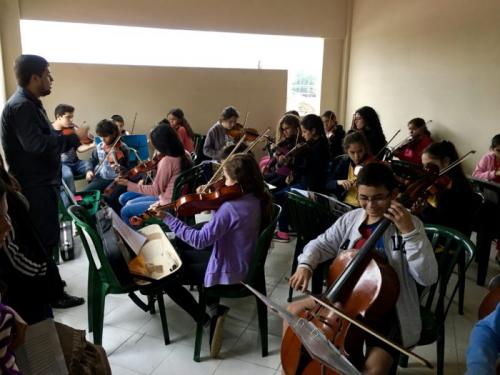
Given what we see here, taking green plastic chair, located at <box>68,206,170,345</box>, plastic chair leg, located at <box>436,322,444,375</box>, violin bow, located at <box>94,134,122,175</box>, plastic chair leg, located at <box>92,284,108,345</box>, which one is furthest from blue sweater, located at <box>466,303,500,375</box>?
violin bow, located at <box>94,134,122,175</box>

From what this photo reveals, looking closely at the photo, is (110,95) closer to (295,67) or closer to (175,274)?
(295,67)

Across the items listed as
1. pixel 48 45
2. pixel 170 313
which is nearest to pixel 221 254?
pixel 170 313

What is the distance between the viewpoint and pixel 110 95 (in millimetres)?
4895

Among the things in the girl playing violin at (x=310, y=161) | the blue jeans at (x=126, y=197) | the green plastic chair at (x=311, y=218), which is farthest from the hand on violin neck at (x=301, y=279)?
the blue jeans at (x=126, y=197)

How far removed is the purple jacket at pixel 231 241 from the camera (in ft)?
6.04

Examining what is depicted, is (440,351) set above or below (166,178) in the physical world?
below

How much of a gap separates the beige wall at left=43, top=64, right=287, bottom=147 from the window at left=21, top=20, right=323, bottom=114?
13 centimetres

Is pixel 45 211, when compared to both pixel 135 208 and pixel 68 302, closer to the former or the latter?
pixel 68 302

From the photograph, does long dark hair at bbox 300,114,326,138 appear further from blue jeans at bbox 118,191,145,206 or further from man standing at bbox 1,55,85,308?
man standing at bbox 1,55,85,308

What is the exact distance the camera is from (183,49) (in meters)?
5.31

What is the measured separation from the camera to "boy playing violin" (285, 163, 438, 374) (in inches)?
54.6

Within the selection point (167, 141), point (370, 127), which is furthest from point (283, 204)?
point (167, 141)

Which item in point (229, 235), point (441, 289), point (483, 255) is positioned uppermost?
point (229, 235)

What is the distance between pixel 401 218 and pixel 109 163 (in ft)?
9.16
